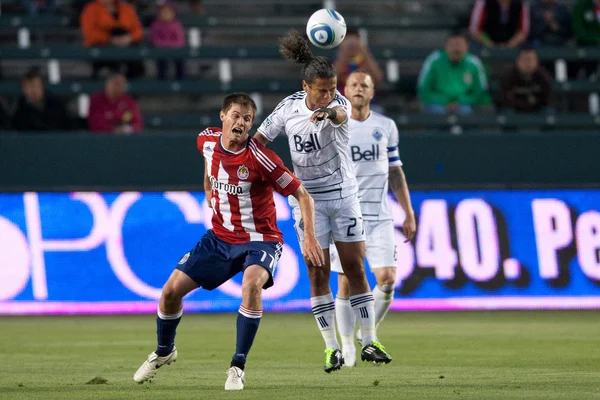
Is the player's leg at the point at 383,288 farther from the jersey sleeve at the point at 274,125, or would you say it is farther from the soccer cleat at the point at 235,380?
the soccer cleat at the point at 235,380

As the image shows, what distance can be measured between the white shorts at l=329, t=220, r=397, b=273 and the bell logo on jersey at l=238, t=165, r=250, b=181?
239 cm

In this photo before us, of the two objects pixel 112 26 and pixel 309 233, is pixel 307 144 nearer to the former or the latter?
pixel 309 233

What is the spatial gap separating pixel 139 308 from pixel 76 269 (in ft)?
2.81

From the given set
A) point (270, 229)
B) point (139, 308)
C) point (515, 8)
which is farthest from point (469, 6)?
point (270, 229)

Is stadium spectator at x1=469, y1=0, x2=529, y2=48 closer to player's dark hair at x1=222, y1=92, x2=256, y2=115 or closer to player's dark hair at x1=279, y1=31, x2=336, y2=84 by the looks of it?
player's dark hair at x1=279, y1=31, x2=336, y2=84

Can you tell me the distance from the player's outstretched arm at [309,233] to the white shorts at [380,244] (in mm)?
2359

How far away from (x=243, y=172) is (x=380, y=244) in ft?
8.13

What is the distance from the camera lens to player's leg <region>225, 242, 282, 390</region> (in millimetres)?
6973

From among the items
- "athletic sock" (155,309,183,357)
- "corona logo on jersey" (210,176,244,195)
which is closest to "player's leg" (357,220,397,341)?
"corona logo on jersey" (210,176,244,195)

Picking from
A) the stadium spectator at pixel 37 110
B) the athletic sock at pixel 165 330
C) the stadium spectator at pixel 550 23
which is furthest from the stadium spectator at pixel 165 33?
the athletic sock at pixel 165 330

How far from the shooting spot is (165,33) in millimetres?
17812

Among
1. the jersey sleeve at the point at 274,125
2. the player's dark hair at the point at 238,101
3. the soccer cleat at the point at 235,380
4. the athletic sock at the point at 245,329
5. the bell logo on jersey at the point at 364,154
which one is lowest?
the soccer cleat at the point at 235,380

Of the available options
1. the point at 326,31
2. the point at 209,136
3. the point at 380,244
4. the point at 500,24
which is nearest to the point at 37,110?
the point at 500,24

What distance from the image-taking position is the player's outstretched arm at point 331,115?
765 centimetres
